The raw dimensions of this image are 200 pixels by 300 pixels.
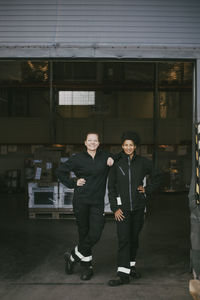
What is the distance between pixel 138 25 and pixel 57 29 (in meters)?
1.17

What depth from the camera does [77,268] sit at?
4.67 m

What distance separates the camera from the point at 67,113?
49.4 ft

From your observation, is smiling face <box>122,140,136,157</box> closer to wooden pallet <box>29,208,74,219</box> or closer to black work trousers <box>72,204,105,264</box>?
black work trousers <box>72,204,105,264</box>

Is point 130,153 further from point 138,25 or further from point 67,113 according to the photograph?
point 67,113

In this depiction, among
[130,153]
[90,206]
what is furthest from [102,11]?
[90,206]

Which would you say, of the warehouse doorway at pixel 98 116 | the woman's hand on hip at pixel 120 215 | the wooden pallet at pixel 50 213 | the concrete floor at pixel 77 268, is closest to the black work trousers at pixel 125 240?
the woman's hand on hip at pixel 120 215

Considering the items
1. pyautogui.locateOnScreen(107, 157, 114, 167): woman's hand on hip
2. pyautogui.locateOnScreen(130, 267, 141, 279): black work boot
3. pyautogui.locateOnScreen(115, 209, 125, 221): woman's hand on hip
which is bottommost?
pyautogui.locateOnScreen(130, 267, 141, 279): black work boot

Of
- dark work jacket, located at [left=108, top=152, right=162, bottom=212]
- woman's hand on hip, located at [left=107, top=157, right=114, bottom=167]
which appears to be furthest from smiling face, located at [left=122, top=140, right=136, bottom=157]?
woman's hand on hip, located at [left=107, top=157, right=114, bottom=167]

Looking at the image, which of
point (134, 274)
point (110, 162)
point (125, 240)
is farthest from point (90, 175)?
point (134, 274)

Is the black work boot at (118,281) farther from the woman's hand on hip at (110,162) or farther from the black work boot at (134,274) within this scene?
the woman's hand on hip at (110,162)

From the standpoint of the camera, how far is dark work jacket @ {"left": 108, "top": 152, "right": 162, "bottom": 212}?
4027 millimetres

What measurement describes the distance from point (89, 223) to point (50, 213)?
472cm

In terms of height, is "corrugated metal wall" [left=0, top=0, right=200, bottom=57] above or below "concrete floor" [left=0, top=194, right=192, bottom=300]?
above

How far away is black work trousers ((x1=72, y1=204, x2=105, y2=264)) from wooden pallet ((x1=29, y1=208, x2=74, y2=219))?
14.2 ft
